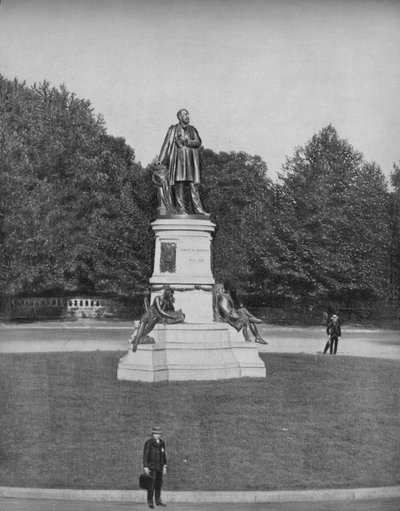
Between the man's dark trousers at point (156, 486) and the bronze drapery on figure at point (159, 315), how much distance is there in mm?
9636

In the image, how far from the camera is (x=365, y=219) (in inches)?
1933

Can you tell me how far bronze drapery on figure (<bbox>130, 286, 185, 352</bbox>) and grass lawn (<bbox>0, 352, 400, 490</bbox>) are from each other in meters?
1.20

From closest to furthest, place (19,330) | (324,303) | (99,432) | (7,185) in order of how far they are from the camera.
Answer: (99,432), (19,330), (7,185), (324,303)

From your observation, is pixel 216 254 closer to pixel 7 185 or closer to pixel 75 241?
pixel 75 241

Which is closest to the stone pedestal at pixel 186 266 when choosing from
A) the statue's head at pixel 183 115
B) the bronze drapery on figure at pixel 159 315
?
the bronze drapery on figure at pixel 159 315

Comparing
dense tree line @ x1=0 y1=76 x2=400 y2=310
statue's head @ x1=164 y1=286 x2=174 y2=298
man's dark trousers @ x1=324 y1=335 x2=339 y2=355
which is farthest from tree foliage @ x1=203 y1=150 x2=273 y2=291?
statue's head @ x1=164 y1=286 x2=174 y2=298

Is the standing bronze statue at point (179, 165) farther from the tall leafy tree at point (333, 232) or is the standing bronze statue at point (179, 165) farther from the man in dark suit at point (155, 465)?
the tall leafy tree at point (333, 232)

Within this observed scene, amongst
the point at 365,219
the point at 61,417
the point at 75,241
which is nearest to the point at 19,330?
the point at 75,241

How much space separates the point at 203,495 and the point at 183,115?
1316cm

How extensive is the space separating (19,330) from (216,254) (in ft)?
43.7

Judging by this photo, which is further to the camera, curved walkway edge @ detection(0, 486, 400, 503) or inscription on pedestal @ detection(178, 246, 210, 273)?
inscription on pedestal @ detection(178, 246, 210, 273)

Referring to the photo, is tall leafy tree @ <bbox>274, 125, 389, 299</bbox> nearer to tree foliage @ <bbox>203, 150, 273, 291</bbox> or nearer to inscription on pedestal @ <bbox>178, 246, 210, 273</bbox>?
tree foliage @ <bbox>203, 150, 273, 291</bbox>

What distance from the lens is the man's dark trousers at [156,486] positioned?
39.2ft

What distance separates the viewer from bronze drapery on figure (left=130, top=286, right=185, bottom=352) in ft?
71.4
